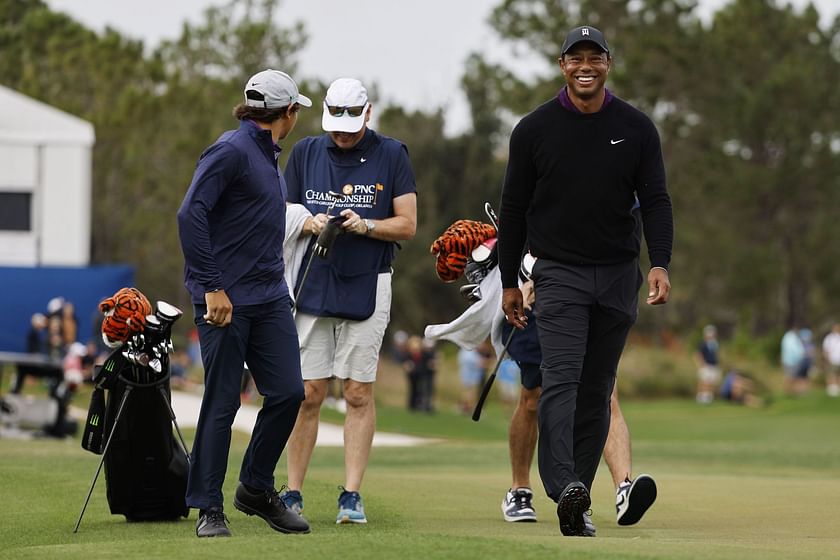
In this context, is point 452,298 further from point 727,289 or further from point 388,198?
point 388,198

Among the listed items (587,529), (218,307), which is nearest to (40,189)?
(218,307)

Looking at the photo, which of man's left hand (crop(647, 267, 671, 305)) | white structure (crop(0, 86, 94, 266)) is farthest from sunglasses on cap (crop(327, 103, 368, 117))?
white structure (crop(0, 86, 94, 266))

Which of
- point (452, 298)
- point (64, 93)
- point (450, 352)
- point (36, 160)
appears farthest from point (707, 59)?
point (36, 160)

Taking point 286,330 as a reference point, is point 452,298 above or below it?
below

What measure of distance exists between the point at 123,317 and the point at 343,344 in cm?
124

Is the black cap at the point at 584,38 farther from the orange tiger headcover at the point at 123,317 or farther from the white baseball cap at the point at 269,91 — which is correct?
the orange tiger headcover at the point at 123,317

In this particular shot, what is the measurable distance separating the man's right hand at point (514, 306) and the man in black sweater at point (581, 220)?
0.17m

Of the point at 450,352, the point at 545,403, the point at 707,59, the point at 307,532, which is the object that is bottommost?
the point at 450,352

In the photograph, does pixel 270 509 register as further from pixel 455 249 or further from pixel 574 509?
pixel 455 249

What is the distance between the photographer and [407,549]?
573 centimetres

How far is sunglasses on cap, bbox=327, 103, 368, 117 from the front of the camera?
8.02 meters

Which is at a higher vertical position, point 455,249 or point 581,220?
point 581,220

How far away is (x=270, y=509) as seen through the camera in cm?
716

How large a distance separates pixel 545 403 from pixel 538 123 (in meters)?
1.25
